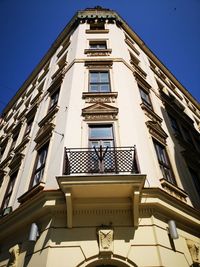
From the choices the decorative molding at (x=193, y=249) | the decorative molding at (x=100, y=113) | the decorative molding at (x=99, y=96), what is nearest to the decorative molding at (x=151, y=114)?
the decorative molding at (x=99, y=96)

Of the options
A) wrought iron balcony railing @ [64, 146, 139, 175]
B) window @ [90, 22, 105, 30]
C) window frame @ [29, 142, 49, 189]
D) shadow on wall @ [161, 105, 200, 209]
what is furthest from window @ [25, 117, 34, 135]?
window @ [90, 22, 105, 30]

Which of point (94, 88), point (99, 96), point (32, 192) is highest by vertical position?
point (94, 88)

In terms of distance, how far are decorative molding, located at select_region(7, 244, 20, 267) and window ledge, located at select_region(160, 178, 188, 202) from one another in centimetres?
468

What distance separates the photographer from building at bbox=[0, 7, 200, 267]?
18.9 ft

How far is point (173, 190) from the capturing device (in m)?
7.61

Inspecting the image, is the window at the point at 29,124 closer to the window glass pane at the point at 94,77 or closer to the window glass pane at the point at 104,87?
the window glass pane at the point at 94,77

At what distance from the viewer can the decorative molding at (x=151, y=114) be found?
396 inches

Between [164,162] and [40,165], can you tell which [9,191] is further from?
[164,162]

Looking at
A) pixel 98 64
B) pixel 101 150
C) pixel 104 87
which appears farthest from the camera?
pixel 98 64

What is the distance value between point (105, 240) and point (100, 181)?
4.76ft

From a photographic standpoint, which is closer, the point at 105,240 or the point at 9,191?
the point at 105,240

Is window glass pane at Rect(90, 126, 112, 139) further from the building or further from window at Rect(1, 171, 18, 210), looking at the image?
window at Rect(1, 171, 18, 210)

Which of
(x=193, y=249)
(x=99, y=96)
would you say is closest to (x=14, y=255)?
(x=193, y=249)

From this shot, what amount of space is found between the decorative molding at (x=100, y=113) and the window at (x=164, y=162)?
2100mm
